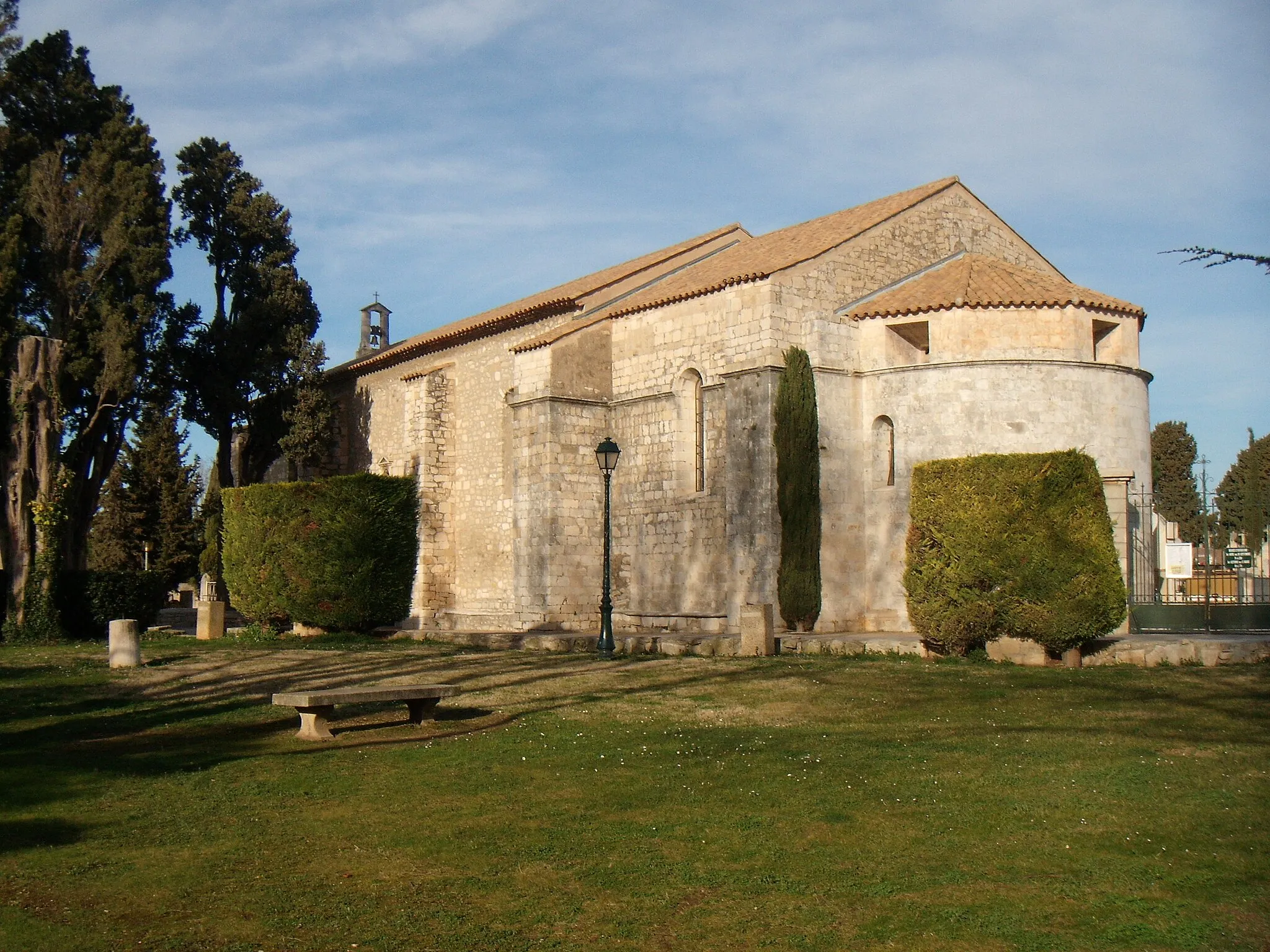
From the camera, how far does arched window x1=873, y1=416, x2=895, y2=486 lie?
2191 cm

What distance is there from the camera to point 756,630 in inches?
725

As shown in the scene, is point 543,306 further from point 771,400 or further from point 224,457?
point 224,457

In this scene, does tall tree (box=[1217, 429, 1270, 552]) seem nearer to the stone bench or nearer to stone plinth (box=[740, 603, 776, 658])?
stone plinth (box=[740, 603, 776, 658])

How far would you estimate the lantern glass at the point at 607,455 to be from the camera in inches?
773

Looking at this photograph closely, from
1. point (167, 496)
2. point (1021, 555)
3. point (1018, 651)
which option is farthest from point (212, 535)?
point (1021, 555)

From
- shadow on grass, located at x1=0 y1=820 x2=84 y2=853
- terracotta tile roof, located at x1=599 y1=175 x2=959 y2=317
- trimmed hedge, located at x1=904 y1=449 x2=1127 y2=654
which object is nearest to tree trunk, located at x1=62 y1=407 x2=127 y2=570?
terracotta tile roof, located at x1=599 y1=175 x2=959 y2=317

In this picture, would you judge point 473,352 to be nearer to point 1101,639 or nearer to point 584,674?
point 584,674

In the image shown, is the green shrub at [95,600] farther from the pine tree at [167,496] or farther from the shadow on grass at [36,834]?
the shadow on grass at [36,834]

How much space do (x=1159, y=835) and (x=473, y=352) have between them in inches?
1010

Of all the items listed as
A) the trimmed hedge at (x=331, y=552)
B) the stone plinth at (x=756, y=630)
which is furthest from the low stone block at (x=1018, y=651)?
the trimmed hedge at (x=331, y=552)

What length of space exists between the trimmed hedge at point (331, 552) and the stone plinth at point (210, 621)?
755 mm

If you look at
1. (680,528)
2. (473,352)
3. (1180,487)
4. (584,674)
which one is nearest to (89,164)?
(473,352)

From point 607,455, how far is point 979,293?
290 inches

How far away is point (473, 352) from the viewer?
31047 millimetres
